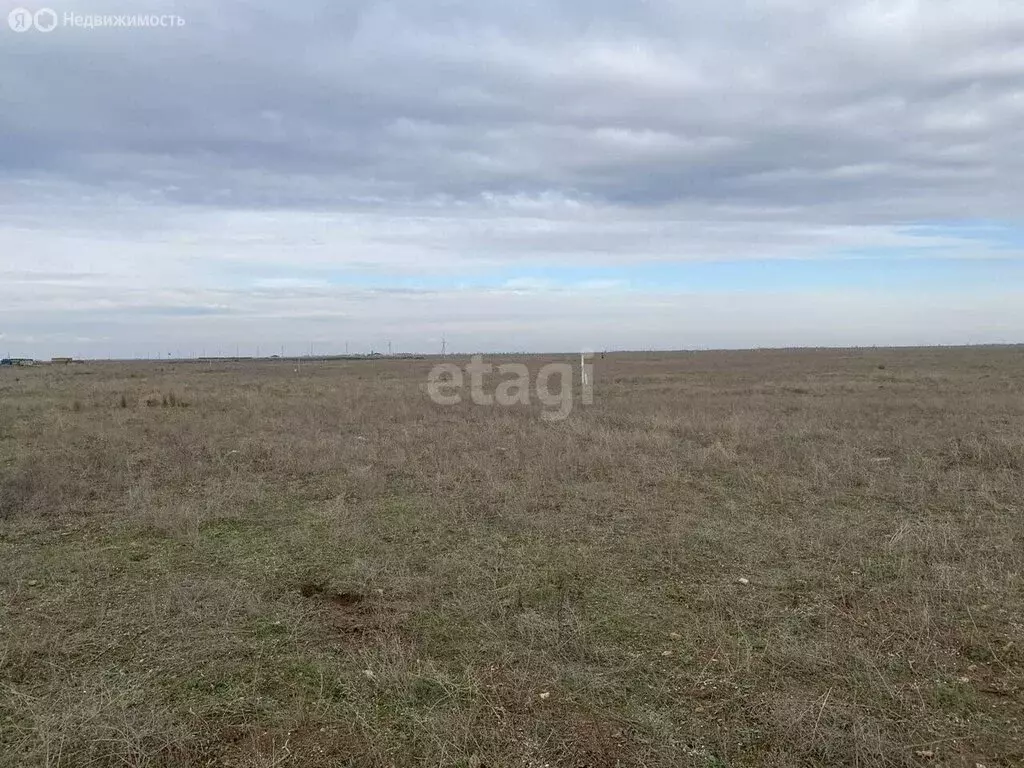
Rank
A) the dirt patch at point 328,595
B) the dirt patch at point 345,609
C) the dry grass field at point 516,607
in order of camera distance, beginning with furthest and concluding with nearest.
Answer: the dirt patch at point 328,595
the dirt patch at point 345,609
the dry grass field at point 516,607

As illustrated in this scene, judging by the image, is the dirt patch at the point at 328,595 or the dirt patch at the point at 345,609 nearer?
the dirt patch at the point at 345,609

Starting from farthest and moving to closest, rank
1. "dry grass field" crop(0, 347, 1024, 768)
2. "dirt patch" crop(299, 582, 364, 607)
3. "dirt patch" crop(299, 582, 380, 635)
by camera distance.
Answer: "dirt patch" crop(299, 582, 364, 607), "dirt patch" crop(299, 582, 380, 635), "dry grass field" crop(0, 347, 1024, 768)

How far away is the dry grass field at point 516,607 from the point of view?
10.8 feet

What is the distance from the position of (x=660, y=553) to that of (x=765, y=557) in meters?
0.90

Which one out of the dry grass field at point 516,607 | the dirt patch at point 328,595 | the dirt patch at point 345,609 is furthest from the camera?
the dirt patch at point 328,595

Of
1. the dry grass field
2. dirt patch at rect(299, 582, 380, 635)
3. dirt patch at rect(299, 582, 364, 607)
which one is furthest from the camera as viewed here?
dirt patch at rect(299, 582, 364, 607)

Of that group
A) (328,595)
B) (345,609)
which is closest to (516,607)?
(345,609)

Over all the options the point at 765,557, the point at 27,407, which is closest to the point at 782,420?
the point at 765,557

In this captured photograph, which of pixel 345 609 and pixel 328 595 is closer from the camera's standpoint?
pixel 345 609

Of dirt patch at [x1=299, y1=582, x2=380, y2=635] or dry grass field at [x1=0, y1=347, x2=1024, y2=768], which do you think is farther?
dirt patch at [x1=299, y1=582, x2=380, y2=635]

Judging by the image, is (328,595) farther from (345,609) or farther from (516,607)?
(516,607)

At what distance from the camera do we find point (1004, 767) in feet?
10.00

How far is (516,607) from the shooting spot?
4898 mm

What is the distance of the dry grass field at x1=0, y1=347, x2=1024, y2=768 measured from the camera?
10.8 feet
